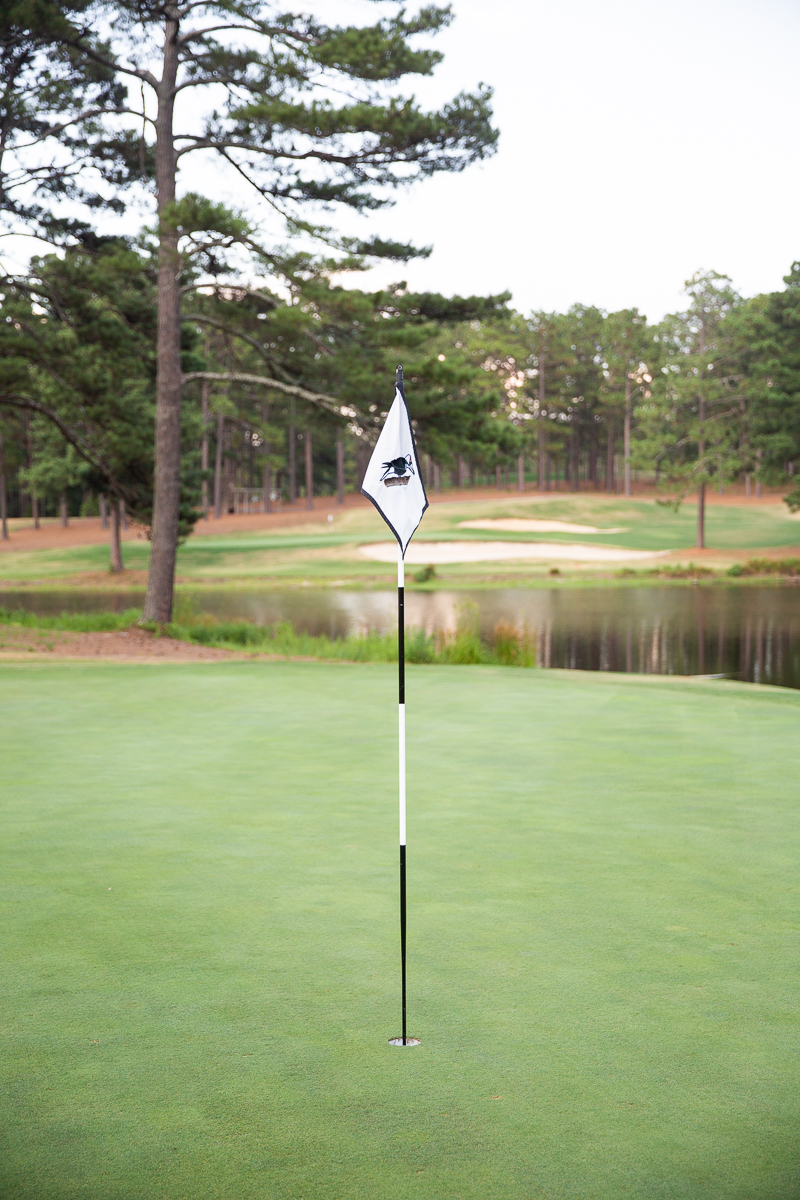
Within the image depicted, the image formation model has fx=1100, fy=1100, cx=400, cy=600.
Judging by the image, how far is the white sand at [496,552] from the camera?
48.1 metres

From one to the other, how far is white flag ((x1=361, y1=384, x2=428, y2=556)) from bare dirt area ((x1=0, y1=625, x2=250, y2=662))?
1288 cm

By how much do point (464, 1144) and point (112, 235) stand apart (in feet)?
69.7

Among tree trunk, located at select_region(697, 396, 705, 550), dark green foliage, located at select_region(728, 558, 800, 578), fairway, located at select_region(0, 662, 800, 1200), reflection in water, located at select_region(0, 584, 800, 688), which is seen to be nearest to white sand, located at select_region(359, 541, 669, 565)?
tree trunk, located at select_region(697, 396, 705, 550)

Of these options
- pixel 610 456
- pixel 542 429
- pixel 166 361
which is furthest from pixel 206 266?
pixel 610 456

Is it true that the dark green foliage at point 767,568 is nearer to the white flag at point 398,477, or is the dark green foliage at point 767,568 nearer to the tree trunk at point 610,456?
the tree trunk at point 610,456

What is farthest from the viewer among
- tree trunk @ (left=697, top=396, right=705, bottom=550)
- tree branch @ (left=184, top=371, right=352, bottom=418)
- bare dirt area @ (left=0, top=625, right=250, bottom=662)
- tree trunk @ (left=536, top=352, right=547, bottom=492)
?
tree trunk @ (left=536, top=352, right=547, bottom=492)

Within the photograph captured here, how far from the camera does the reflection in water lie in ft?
70.5

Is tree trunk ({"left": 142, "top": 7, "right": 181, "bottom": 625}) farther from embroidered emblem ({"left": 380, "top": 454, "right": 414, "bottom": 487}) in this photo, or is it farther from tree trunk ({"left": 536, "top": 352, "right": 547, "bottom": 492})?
tree trunk ({"left": 536, "top": 352, "right": 547, "bottom": 492})

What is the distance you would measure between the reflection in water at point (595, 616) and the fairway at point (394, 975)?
12.6 m

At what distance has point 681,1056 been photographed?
3.64 meters

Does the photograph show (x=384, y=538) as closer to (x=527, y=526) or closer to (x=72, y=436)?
(x=527, y=526)

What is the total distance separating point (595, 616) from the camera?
97.8 ft

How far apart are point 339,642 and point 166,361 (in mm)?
5943

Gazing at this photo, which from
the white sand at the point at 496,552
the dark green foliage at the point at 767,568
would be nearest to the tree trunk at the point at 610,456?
the white sand at the point at 496,552
